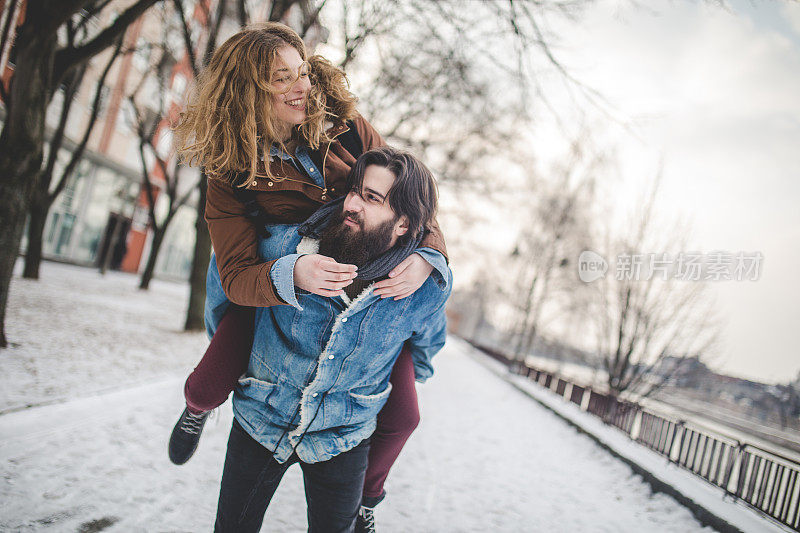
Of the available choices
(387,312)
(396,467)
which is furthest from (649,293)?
(387,312)

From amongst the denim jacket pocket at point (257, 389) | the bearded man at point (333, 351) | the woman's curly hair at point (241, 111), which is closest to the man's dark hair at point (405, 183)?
the bearded man at point (333, 351)

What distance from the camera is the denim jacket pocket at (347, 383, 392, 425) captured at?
1.75 m

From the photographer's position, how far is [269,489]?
174 centimetres

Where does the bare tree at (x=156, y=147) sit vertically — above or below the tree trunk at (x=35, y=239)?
above

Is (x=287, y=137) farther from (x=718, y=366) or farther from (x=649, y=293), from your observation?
(x=718, y=366)

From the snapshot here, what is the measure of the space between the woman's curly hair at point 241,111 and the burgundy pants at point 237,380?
1.91 ft

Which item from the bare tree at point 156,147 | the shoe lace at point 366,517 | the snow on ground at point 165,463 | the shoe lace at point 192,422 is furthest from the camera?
the bare tree at point 156,147

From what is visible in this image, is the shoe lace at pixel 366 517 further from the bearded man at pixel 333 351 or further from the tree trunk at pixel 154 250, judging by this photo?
the tree trunk at pixel 154 250

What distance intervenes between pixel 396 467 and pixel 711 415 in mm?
16448

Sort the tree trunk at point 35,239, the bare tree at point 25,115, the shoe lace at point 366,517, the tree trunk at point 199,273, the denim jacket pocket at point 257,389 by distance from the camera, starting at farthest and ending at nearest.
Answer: the tree trunk at point 35,239, the tree trunk at point 199,273, the bare tree at point 25,115, the shoe lace at point 366,517, the denim jacket pocket at point 257,389

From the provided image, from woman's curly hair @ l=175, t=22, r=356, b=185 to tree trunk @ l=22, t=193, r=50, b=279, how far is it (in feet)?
43.3

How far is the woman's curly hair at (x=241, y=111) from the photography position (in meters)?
1.66

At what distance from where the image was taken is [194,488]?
344cm

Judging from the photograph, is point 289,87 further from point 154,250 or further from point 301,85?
point 154,250
